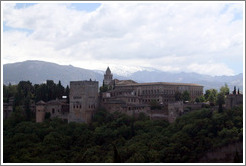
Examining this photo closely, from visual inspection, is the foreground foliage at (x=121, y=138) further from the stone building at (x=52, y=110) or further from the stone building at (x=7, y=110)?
the stone building at (x=7, y=110)

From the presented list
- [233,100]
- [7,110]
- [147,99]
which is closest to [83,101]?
[7,110]

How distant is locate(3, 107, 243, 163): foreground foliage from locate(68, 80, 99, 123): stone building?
0.93 meters

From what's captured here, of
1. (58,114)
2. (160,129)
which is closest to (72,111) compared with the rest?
(58,114)

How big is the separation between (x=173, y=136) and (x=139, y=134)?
11.2 feet

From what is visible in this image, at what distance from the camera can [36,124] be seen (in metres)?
39.6

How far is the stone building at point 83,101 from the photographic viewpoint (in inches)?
1581

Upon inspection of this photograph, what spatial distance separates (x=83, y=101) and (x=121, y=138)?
19.4 feet

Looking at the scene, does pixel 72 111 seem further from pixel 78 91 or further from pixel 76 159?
pixel 76 159

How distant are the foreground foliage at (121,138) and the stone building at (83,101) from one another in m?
0.93

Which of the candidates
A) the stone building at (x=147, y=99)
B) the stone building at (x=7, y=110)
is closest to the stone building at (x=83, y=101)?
the stone building at (x=147, y=99)

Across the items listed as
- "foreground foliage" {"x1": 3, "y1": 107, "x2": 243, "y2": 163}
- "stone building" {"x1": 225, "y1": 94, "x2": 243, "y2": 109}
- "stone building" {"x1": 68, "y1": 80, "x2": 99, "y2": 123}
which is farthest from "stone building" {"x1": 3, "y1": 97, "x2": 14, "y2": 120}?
"stone building" {"x1": 225, "y1": 94, "x2": 243, "y2": 109}

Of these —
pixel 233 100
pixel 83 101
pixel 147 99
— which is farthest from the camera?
pixel 147 99

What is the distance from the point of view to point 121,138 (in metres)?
36.4

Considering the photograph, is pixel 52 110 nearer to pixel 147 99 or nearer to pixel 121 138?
pixel 121 138
